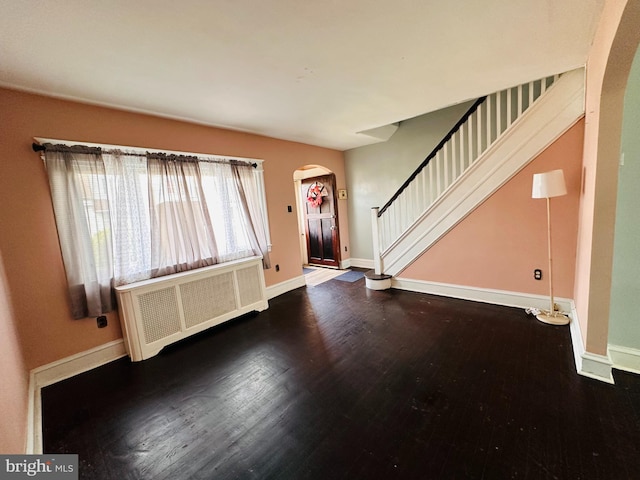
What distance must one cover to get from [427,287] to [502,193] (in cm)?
166

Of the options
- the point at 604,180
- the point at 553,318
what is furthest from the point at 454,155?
the point at 553,318

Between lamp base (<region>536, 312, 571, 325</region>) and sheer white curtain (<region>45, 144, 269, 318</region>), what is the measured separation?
3.84m

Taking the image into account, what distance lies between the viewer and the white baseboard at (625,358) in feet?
6.53

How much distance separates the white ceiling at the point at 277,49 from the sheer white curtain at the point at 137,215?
2.06ft

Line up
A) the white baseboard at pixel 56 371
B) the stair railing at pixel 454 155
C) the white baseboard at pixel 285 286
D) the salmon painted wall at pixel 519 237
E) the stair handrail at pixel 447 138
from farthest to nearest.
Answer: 1. the white baseboard at pixel 285 286
2. the stair handrail at pixel 447 138
3. the stair railing at pixel 454 155
4. the salmon painted wall at pixel 519 237
5. the white baseboard at pixel 56 371

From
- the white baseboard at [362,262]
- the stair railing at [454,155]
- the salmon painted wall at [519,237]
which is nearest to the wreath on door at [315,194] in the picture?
the white baseboard at [362,262]

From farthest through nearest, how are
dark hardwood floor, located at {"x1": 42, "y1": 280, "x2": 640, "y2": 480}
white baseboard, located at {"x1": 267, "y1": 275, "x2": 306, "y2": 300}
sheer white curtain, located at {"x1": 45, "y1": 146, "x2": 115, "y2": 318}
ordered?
white baseboard, located at {"x1": 267, "y1": 275, "x2": 306, "y2": 300} < sheer white curtain, located at {"x1": 45, "y1": 146, "x2": 115, "y2": 318} < dark hardwood floor, located at {"x1": 42, "y1": 280, "x2": 640, "y2": 480}

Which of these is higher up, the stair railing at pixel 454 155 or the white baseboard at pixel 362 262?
Result: the stair railing at pixel 454 155

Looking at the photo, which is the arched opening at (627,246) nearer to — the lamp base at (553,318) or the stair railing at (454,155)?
the lamp base at (553,318)

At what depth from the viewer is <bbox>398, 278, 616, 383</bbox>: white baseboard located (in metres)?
1.95

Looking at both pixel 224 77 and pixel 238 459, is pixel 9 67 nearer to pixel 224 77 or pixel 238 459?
pixel 224 77

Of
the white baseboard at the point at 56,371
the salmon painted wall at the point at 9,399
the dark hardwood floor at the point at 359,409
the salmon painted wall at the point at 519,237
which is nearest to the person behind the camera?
the salmon painted wall at the point at 9,399

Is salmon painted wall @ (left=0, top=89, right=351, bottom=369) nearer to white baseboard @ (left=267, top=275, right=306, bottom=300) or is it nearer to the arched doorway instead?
white baseboard @ (left=267, top=275, right=306, bottom=300)

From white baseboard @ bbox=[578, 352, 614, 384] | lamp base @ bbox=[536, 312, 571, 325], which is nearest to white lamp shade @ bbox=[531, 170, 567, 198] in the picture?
lamp base @ bbox=[536, 312, 571, 325]
